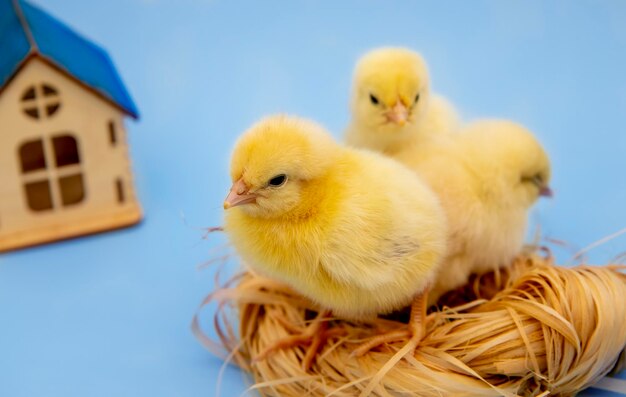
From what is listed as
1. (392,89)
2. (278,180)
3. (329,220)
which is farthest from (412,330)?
(392,89)

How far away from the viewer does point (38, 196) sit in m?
2.67

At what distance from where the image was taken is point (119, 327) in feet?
7.25

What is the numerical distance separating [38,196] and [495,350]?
1.54 metres

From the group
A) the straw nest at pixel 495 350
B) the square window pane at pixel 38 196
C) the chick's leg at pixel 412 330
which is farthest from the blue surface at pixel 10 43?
the chick's leg at pixel 412 330

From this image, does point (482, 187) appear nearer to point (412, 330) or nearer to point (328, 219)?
point (412, 330)

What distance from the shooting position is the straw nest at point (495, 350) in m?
1.73

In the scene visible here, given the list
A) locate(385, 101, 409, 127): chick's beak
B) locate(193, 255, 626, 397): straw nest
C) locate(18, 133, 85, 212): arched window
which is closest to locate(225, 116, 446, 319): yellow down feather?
locate(193, 255, 626, 397): straw nest

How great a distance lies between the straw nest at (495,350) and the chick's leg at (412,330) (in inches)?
0.6

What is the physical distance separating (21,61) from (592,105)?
1.79 m

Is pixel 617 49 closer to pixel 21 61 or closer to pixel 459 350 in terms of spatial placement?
pixel 459 350

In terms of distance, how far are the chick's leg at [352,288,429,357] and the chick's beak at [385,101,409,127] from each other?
1.39 ft

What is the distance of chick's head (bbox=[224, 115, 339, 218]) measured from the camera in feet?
5.16

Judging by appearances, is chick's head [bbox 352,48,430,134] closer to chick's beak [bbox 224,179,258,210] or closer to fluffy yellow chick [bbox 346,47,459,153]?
fluffy yellow chick [bbox 346,47,459,153]

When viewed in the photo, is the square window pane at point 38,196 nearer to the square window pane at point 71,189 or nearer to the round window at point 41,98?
the square window pane at point 71,189
